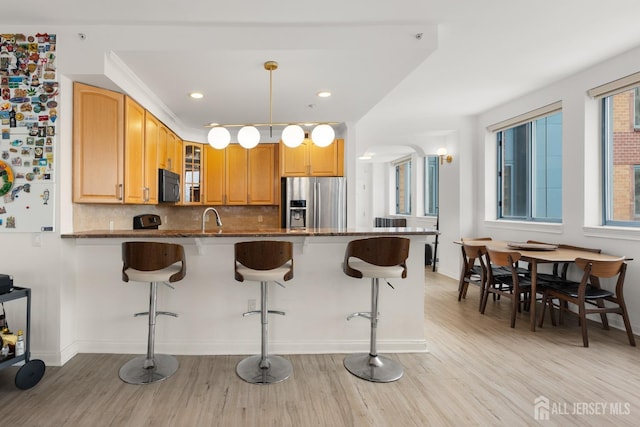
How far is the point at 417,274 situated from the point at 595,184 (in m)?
2.55

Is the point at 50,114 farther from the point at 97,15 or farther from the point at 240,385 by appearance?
the point at 240,385

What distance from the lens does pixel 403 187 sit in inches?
381

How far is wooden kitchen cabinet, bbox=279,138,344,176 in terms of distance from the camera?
5250 mm

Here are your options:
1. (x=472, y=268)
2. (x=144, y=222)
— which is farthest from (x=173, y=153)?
(x=472, y=268)

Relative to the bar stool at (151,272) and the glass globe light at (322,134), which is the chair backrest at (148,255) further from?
the glass globe light at (322,134)

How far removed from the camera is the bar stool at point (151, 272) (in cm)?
237

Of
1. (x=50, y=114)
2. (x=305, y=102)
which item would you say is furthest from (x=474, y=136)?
(x=50, y=114)

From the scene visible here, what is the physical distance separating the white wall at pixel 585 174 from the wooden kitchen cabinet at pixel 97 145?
4781mm

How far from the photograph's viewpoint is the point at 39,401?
2.19m

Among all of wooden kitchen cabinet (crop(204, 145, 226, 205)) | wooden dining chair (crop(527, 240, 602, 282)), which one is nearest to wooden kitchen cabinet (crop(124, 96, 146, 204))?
wooden kitchen cabinet (crop(204, 145, 226, 205))

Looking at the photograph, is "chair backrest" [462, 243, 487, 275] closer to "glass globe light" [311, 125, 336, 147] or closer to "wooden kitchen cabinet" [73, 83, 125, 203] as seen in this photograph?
"glass globe light" [311, 125, 336, 147]

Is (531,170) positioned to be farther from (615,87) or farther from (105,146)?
(105,146)

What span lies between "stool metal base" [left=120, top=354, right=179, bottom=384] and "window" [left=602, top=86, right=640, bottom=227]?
4.55 m

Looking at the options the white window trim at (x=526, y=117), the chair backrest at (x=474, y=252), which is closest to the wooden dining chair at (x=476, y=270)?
the chair backrest at (x=474, y=252)
